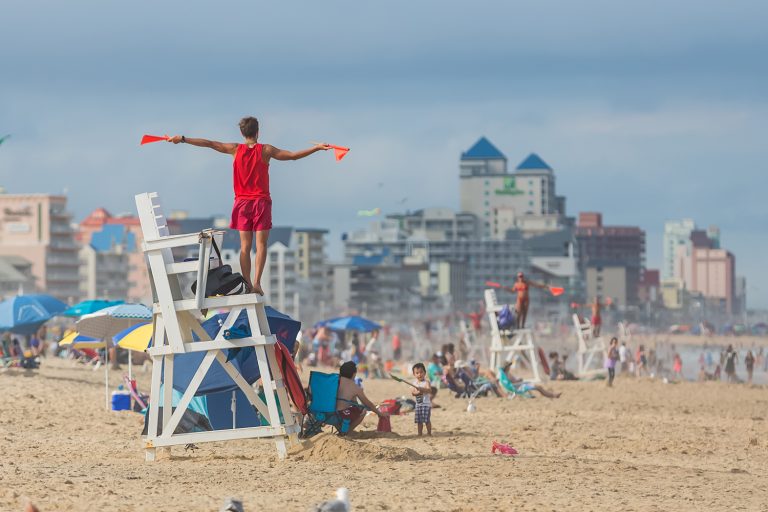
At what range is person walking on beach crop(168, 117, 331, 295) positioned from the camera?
12.3 m

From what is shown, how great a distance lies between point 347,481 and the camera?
38.5 feet

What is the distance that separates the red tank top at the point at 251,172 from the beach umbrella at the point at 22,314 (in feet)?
51.8

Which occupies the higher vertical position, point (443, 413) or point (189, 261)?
point (189, 261)

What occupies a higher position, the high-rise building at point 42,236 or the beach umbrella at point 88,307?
the high-rise building at point 42,236

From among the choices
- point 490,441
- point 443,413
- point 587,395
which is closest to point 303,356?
point 587,395

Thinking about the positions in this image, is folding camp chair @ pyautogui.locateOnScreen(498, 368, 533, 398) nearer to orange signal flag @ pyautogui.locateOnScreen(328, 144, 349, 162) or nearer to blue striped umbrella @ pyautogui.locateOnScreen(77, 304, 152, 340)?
blue striped umbrella @ pyautogui.locateOnScreen(77, 304, 152, 340)

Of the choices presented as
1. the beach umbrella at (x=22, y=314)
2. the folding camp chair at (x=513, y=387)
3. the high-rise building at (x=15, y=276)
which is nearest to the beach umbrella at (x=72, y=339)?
the beach umbrella at (x=22, y=314)

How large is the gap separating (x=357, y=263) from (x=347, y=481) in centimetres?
17916

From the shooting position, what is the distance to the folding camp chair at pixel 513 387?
24.3 m

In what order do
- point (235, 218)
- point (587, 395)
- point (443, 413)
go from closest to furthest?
point (235, 218)
point (443, 413)
point (587, 395)

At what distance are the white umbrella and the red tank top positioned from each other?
8.38 metres

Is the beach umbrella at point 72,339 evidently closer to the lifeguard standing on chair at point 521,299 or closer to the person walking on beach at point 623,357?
the lifeguard standing on chair at point 521,299

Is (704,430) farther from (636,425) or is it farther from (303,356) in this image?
(303,356)

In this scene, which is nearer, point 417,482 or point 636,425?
point 417,482
